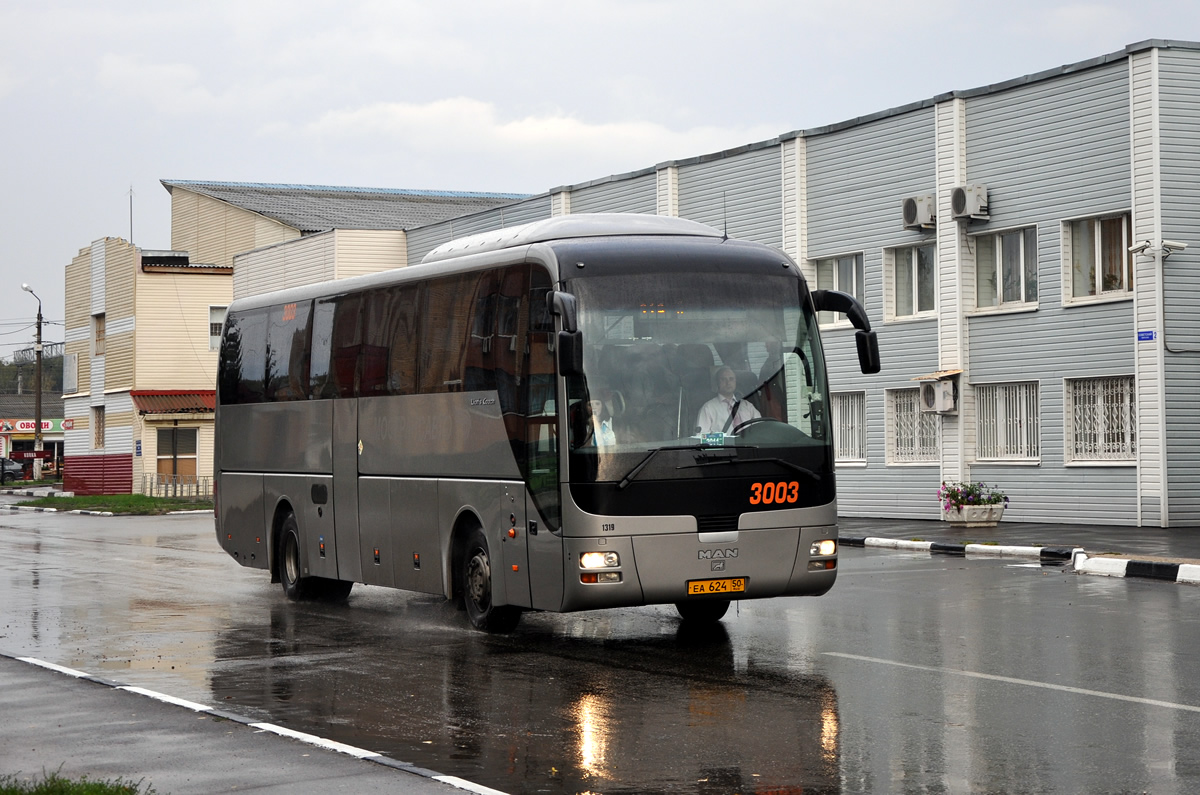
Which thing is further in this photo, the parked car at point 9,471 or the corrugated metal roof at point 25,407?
the corrugated metal roof at point 25,407

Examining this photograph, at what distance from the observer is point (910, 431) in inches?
1240

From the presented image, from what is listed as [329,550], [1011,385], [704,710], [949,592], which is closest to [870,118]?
[1011,385]

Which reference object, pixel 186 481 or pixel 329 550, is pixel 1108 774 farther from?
pixel 186 481

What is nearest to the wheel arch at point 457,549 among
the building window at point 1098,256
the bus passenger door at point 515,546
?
the bus passenger door at point 515,546

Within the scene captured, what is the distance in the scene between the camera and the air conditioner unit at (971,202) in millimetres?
29188

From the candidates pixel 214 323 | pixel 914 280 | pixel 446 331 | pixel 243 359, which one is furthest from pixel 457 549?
pixel 214 323

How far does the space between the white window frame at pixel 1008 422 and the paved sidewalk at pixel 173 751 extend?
21789 mm

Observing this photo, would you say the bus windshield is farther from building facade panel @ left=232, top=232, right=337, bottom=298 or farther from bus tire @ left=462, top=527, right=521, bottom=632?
building facade panel @ left=232, top=232, right=337, bottom=298

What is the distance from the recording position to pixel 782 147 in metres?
33.9

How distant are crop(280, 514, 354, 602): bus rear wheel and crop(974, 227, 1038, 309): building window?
53.9 feet

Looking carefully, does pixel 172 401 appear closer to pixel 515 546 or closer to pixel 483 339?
pixel 483 339

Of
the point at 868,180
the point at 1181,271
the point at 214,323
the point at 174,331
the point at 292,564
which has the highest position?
the point at 868,180

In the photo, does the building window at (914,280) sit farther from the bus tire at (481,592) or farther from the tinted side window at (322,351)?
the bus tire at (481,592)

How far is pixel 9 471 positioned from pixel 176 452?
105ft
